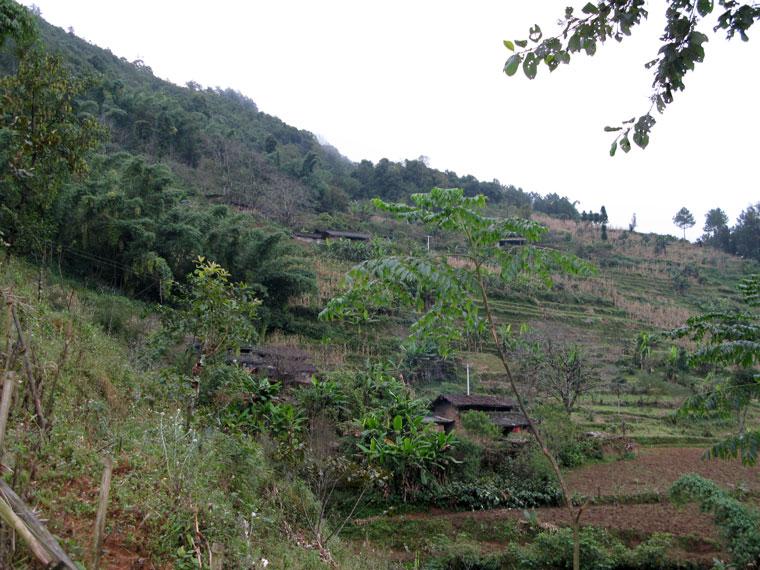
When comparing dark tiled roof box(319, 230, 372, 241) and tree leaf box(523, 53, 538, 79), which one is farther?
dark tiled roof box(319, 230, 372, 241)

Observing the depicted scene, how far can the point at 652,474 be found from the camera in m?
13.8

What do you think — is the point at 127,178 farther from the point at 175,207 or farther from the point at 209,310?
the point at 209,310

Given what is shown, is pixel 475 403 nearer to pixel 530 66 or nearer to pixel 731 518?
pixel 731 518

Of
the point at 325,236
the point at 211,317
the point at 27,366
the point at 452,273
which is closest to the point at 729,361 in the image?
the point at 452,273

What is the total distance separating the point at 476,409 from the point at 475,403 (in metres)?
0.17

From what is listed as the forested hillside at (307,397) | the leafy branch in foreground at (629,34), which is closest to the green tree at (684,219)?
the forested hillside at (307,397)

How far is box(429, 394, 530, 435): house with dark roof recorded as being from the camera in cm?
1441

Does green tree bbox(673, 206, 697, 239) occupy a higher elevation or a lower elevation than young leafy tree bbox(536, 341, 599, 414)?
higher

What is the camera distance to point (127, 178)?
19.4 meters

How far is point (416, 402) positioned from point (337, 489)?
107 inches

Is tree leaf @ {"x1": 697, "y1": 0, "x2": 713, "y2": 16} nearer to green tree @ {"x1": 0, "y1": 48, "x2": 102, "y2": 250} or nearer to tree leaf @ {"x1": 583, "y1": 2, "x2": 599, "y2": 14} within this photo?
tree leaf @ {"x1": 583, "y1": 2, "x2": 599, "y2": 14}

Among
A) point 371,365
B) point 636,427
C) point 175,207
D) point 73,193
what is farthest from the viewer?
point 175,207

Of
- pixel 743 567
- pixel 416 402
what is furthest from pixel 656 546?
pixel 416 402

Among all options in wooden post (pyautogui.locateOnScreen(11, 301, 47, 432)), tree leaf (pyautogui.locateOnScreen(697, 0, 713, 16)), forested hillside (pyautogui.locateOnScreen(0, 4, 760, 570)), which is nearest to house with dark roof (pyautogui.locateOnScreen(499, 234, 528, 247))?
forested hillside (pyautogui.locateOnScreen(0, 4, 760, 570))
